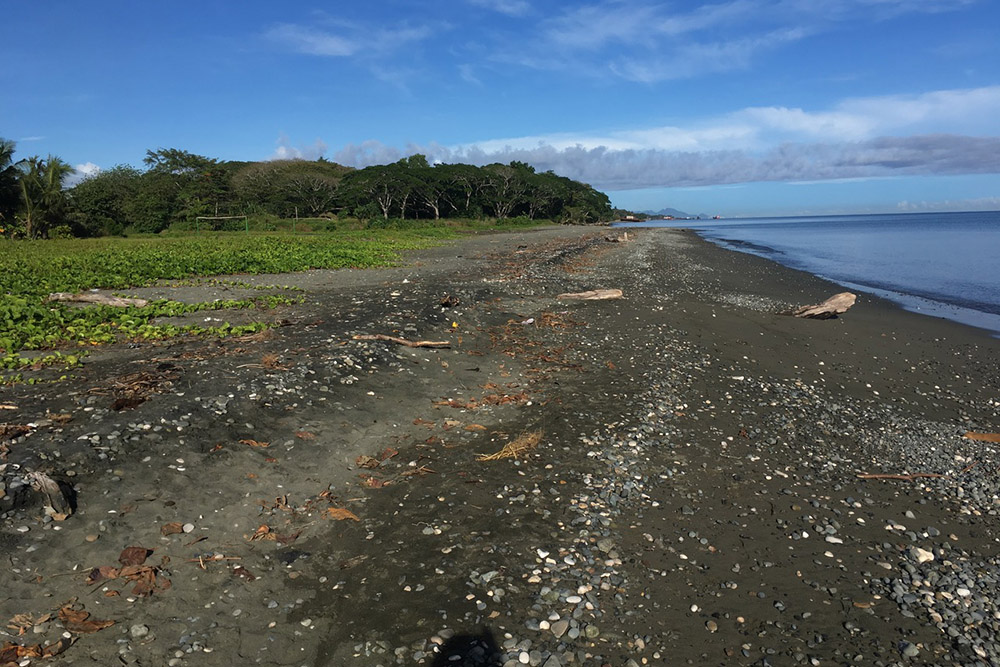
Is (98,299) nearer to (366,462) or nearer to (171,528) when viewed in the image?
(366,462)

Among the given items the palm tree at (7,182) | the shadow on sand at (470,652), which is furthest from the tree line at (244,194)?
the shadow on sand at (470,652)

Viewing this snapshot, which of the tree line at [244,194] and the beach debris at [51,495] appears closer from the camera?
the beach debris at [51,495]

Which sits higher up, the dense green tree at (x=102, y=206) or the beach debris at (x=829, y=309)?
the dense green tree at (x=102, y=206)

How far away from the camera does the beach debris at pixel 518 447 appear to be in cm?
804

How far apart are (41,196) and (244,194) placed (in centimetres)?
3171

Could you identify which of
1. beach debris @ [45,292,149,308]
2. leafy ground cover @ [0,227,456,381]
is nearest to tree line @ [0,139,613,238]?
leafy ground cover @ [0,227,456,381]

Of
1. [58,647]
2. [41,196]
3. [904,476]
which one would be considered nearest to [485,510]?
[58,647]

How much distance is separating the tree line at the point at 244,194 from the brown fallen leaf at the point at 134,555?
55.4 metres

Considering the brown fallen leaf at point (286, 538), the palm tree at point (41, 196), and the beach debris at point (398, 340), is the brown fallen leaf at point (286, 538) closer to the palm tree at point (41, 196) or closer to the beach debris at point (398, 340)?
the beach debris at point (398, 340)

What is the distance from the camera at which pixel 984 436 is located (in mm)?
9203

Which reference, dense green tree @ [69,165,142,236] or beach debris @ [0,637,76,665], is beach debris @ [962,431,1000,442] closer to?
beach debris @ [0,637,76,665]

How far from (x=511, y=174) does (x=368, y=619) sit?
321ft

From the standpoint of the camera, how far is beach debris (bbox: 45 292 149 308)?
15.3 metres

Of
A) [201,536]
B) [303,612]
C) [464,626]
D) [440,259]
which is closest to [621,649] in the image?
[464,626]
